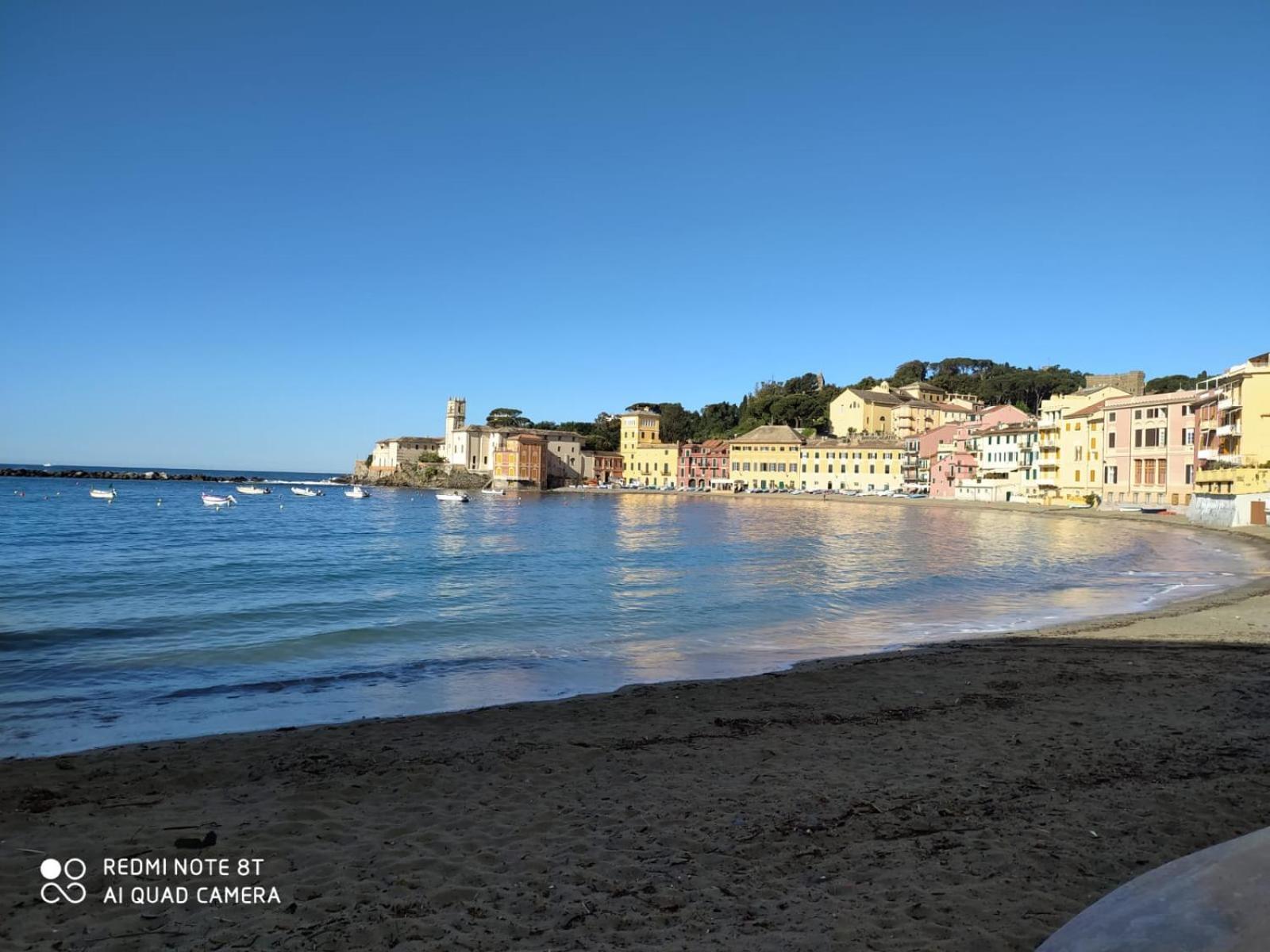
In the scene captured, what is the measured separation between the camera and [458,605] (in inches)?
889

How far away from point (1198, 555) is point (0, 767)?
43.6 metres

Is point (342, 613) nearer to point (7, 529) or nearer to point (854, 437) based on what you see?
point (7, 529)

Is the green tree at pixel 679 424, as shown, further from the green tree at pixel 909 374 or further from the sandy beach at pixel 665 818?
the sandy beach at pixel 665 818

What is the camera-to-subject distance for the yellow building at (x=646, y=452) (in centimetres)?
14088

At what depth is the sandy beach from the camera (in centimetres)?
496

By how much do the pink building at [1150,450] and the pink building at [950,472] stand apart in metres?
23.0

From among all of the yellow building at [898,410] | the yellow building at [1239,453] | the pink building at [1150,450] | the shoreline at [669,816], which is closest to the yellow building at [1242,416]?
the yellow building at [1239,453]

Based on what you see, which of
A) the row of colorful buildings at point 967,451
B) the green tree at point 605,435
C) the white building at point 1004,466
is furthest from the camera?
the green tree at point 605,435

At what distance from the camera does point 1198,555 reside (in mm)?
36906

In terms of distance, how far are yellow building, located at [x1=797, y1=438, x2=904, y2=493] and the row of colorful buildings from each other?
7.2 inches

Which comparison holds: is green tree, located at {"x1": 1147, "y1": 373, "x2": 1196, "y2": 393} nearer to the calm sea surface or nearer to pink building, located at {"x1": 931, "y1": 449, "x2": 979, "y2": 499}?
pink building, located at {"x1": 931, "y1": 449, "x2": 979, "y2": 499}

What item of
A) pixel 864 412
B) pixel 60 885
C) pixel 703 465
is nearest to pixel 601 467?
pixel 703 465

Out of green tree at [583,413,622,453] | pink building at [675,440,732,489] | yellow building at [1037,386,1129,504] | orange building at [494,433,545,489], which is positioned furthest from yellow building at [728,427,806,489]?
yellow building at [1037,386,1129,504]

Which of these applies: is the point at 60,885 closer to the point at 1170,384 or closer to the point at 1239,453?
the point at 1239,453
